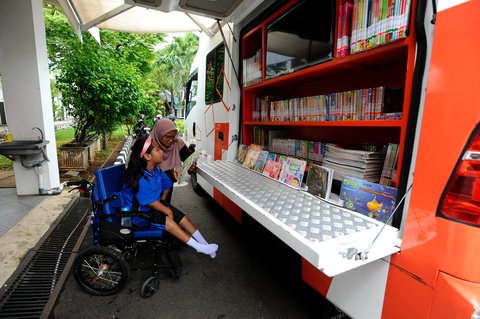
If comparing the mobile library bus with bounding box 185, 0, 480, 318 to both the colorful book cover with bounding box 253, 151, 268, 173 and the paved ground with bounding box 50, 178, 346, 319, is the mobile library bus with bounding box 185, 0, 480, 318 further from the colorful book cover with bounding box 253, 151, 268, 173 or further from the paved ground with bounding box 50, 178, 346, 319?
the paved ground with bounding box 50, 178, 346, 319

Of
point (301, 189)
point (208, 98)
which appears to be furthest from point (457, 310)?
point (208, 98)

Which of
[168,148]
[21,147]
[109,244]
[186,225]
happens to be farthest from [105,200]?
[21,147]

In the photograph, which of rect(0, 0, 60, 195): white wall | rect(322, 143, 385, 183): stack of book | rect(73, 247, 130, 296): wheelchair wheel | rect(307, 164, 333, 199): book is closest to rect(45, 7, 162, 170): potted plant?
rect(0, 0, 60, 195): white wall

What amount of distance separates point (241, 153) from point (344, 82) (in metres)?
1.43

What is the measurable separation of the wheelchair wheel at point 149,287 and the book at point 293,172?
1394 mm

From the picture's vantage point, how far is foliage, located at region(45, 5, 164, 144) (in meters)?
6.02

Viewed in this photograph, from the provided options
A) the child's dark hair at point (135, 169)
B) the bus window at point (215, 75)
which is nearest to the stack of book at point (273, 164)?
the bus window at point (215, 75)

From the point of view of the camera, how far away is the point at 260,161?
2818mm

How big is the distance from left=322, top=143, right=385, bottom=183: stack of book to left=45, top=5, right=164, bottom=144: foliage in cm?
610

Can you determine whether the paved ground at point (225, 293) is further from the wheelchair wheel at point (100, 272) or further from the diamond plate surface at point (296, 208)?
the diamond plate surface at point (296, 208)

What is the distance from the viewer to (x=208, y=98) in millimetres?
4227

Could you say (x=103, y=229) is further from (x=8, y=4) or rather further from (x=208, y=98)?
(x=8, y=4)

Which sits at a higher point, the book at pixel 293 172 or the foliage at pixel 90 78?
the foliage at pixel 90 78

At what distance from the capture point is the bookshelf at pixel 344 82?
1465 millimetres
